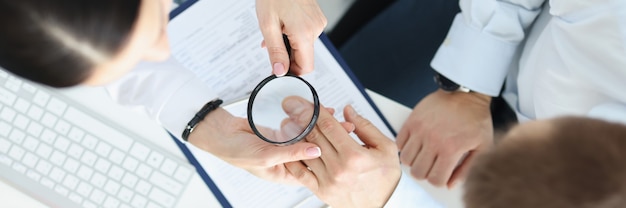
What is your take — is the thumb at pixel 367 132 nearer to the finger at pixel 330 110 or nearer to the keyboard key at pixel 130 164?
the finger at pixel 330 110

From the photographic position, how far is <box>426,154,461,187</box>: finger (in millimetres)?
767

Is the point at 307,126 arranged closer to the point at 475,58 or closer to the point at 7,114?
the point at 475,58

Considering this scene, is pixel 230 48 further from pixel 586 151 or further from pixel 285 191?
pixel 586 151

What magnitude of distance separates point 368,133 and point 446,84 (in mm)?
196

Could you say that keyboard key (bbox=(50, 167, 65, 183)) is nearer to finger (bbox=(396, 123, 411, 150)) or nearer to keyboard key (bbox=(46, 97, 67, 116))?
keyboard key (bbox=(46, 97, 67, 116))

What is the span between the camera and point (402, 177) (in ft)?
2.17

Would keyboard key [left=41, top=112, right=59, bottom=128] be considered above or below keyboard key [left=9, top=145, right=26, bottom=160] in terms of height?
above

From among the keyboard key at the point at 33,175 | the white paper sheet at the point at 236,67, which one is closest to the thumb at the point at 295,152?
the white paper sheet at the point at 236,67

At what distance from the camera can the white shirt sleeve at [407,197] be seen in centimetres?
65

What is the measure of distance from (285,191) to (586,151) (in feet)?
1.47

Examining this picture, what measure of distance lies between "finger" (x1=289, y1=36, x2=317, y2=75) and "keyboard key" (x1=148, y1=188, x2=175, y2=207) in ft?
0.76

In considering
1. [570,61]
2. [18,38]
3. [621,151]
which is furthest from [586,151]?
[18,38]

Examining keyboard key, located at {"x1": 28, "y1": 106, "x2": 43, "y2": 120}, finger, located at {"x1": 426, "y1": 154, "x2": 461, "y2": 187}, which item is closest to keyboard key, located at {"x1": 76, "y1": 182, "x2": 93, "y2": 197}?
keyboard key, located at {"x1": 28, "y1": 106, "x2": 43, "y2": 120}

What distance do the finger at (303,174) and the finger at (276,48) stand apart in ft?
0.35
